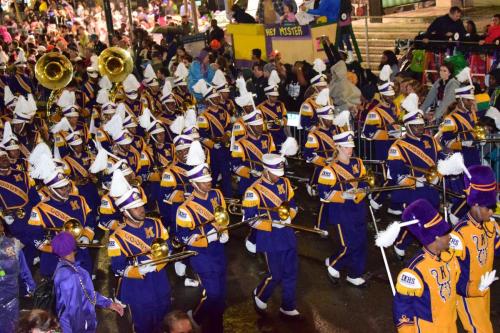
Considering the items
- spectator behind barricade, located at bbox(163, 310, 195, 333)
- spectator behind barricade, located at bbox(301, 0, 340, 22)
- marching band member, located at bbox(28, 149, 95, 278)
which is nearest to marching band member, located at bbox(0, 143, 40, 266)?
marching band member, located at bbox(28, 149, 95, 278)

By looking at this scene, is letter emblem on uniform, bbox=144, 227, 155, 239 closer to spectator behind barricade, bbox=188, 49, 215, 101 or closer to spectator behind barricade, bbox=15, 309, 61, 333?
spectator behind barricade, bbox=15, 309, 61, 333

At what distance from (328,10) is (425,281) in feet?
40.2

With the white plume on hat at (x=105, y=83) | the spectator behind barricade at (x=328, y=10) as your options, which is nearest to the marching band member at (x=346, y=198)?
the spectator behind barricade at (x=328, y=10)

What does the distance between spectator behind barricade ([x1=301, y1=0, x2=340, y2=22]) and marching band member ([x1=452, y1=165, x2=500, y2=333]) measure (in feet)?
36.1

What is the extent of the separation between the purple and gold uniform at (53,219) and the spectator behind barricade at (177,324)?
4229 mm

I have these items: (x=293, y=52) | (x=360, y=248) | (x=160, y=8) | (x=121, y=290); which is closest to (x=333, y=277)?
(x=360, y=248)

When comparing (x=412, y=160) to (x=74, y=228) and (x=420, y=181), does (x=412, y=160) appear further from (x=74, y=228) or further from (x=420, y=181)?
(x=74, y=228)

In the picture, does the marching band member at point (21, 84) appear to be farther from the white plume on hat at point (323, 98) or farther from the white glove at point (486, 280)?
the white glove at point (486, 280)

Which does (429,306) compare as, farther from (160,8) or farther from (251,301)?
(160,8)

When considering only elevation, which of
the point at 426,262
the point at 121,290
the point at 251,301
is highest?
the point at 426,262

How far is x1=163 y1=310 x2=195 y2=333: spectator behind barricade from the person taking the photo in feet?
18.3

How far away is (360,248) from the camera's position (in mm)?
10039

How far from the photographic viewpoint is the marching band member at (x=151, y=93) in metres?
16.8

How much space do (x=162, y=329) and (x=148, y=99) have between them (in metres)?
11.8
